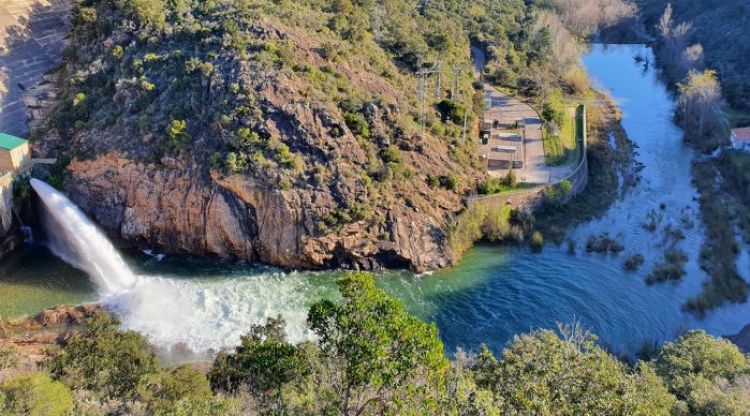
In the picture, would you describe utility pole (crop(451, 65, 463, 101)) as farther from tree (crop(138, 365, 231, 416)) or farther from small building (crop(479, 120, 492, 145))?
tree (crop(138, 365, 231, 416))


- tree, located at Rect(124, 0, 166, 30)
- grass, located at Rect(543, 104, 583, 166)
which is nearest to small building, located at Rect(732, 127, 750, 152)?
grass, located at Rect(543, 104, 583, 166)

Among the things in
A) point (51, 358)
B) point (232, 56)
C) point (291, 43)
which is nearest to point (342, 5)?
point (291, 43)

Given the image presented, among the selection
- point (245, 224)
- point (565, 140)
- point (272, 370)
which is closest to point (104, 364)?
point (272, 370)

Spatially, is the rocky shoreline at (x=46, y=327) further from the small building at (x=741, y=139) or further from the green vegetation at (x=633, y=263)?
the small building at (x=741, y=139)

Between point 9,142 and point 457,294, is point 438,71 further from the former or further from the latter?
point 9,142

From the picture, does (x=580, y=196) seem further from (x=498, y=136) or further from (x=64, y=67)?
(x=64, y=67)

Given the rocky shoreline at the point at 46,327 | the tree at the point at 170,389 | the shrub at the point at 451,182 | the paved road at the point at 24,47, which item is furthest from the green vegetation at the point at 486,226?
the paved road at the point at 24,47
